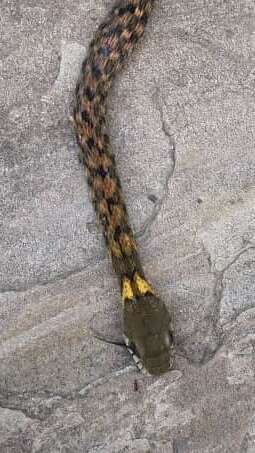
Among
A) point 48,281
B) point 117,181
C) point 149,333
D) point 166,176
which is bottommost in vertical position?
point 149,333

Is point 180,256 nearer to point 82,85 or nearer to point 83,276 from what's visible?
point 83,276

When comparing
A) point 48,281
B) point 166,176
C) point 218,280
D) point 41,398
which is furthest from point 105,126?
point 41,398

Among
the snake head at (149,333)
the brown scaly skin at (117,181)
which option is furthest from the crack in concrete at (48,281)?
the snake head at (149,333)

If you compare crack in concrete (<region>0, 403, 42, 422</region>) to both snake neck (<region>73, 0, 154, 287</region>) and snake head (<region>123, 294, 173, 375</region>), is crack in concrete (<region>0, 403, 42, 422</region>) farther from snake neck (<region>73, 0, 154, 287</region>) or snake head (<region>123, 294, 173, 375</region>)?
snake neck (<region>73, 0, 154, 287</region>)

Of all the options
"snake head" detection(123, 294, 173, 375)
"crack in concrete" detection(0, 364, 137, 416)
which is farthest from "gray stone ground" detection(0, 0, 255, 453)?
"snake head" detection(123, 294, 173, 375)

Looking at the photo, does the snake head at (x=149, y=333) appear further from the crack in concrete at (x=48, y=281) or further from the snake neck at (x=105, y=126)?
the crack in concrete at (x=48, y=281)

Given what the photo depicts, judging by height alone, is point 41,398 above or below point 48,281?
below

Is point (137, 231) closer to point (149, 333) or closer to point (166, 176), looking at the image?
point (166, 176)
